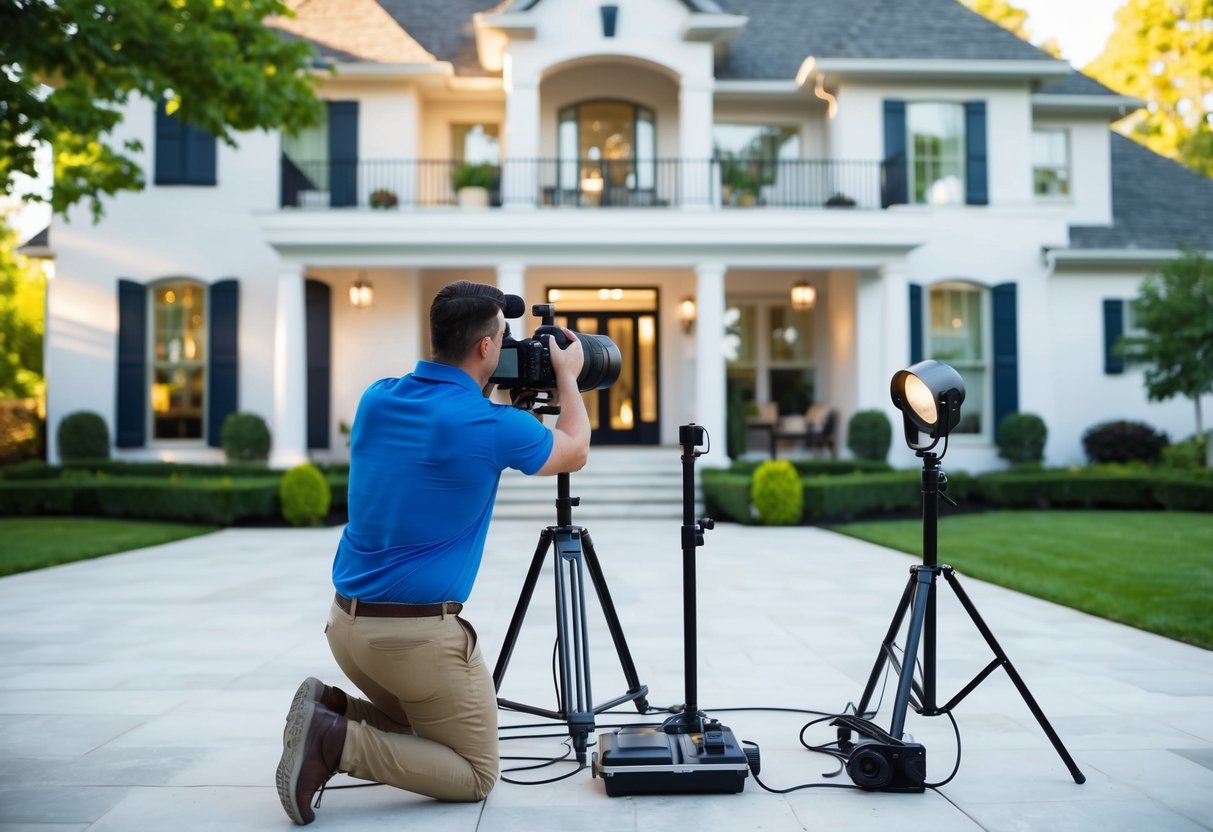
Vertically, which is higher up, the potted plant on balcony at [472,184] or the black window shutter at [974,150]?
the black window shutter at [974,150]

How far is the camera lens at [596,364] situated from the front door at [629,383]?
13.7 meters

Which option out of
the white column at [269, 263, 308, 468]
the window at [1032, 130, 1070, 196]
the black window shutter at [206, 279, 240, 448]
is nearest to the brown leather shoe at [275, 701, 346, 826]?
the white column at [269, 263, 308, 468]

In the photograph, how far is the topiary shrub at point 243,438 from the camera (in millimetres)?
14781

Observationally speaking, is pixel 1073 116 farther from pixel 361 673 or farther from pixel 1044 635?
pixel 361 673

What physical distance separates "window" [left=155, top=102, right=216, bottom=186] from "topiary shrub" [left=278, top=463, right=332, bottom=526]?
6.28 meters

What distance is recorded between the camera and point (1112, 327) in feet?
55.5

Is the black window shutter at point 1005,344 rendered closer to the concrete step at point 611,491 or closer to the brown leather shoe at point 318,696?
the concrete step at point 611,491

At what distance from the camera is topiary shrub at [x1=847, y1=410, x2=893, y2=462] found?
14938 millimetres

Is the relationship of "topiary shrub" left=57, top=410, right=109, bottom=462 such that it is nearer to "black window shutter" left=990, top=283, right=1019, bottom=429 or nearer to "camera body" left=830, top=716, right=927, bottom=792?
"black window shutter" left=990, top=283, right=1019, bottom=429

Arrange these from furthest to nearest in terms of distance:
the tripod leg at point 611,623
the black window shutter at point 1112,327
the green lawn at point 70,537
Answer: the black window shutter at point 1112,327
the green lawn at point 70,537
the tripod leg at point 611,623

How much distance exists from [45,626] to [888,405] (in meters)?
12.9

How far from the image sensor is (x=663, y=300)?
1728 centimetres

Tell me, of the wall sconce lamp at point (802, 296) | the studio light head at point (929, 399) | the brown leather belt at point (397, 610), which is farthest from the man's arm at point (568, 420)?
the wall sconce lamp at point (802, 296)

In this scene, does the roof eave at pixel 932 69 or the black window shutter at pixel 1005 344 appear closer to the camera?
the roof eave at pixel 932 69
